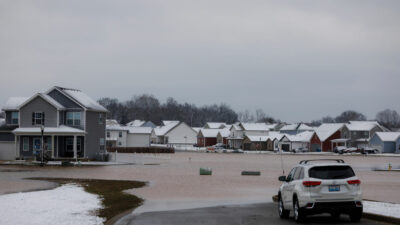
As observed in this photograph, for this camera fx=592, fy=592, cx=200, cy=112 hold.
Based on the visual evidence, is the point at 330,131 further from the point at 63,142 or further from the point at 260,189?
the point at 260,189

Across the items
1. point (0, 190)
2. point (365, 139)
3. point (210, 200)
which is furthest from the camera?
point (365, 139)

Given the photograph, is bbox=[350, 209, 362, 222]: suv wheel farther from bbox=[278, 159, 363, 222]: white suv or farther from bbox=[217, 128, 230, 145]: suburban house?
bbox=[217, 128, 230, 145]: suburban house

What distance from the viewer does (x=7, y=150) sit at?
229 feet

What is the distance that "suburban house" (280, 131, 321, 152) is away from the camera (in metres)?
142

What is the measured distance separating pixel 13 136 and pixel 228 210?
52.2 m

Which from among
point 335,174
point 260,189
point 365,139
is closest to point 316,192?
point 335,174

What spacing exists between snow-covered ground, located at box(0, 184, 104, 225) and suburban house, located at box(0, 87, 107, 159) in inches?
1594

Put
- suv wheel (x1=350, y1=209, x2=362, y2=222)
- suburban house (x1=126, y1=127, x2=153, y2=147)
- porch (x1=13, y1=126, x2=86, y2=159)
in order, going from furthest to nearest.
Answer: suburban house (x1=126, y1=127, x2=153, y2=147) → porch (x1=13, y1=126, x2=86, y2=159) → suv wheel (x1=350, y1=209, x2=362, y2=222)

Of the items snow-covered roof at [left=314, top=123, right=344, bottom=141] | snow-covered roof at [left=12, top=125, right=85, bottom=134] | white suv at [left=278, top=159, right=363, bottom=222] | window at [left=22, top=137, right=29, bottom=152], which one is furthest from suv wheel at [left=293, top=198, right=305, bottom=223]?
snow-covered roof at [left=314, top=123, right=344, bottom=141]

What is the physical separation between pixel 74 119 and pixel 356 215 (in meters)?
53.7

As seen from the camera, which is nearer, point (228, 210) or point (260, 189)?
point (228, 210)

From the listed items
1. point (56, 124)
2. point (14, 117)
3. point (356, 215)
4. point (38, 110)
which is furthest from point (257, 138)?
point (356, 215)

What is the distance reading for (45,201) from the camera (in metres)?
22.8

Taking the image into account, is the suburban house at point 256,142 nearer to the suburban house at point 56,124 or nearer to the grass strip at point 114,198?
the suburban house at point 56,124
